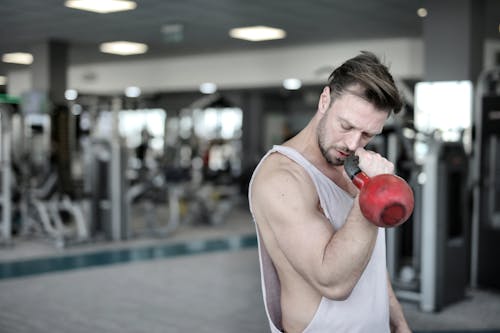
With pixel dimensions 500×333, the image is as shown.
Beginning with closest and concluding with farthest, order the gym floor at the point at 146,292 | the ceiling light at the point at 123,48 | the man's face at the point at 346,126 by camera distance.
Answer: the man's face at the point at 346,126 → the gym floor at the point at 146,292 → the ceiling light at the point at 123,48

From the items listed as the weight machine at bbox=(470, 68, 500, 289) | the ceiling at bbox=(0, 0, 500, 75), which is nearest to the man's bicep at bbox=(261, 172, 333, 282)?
the weight machine at bbox=(470, 68, 500, 289)

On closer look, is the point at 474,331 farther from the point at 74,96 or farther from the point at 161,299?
the point at 74,96

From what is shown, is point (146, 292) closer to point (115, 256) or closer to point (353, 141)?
point (115, 256)

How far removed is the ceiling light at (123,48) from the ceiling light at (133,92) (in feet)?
5.85

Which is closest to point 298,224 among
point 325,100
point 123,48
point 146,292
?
point 325,100

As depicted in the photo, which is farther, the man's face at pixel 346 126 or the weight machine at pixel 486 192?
the weight machine at pixel 486 192

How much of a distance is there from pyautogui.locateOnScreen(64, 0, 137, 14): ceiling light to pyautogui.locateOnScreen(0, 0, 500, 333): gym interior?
0.22ft

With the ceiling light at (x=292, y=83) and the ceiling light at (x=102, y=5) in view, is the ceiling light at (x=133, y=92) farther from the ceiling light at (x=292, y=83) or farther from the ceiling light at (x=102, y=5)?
the ceiling light at (x=102, y=5)

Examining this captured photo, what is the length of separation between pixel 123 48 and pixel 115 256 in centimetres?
529

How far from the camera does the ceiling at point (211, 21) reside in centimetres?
699

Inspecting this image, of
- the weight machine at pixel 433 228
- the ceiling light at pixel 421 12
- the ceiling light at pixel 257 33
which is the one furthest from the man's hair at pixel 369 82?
the ceiling light at pixel 257 33

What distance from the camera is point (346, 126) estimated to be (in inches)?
48.8

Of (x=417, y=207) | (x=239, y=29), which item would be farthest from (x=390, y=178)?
(x=239, y=29)

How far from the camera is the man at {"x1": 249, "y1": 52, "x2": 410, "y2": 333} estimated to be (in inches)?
44.1
